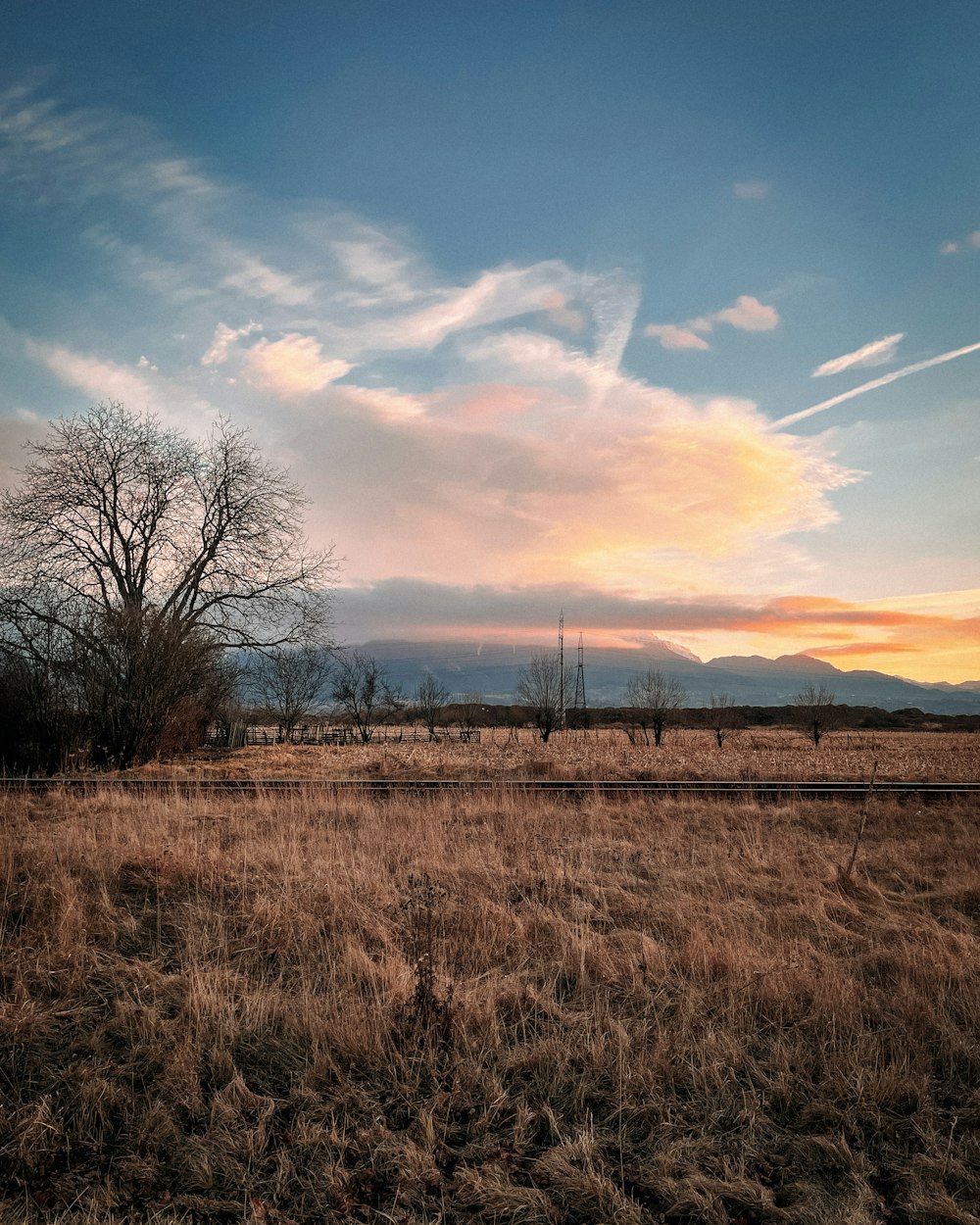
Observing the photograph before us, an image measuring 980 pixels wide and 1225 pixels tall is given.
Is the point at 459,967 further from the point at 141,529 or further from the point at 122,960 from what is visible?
the point at 141,529

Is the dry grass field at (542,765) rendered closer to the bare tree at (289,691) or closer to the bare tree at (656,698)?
the bare tree at (289,691)

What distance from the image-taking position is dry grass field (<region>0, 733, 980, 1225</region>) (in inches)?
131

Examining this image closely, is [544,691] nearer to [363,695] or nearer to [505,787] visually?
[363,695]

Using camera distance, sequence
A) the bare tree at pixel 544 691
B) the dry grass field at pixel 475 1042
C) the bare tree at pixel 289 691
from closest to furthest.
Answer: the dry grass field at pixel 475 1042 → the bare tree at pixel 289 691 → the bare tree at pixel 544 691

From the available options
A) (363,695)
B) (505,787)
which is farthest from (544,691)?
(505,787)

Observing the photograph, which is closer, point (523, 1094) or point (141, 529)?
point (523, 1094)

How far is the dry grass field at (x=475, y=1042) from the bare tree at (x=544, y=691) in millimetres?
36592

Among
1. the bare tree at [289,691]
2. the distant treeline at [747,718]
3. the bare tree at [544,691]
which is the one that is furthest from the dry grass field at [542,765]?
the distant treeline at [747,718]

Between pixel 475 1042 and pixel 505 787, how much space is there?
408 inches

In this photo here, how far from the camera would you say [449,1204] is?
10.7 feet

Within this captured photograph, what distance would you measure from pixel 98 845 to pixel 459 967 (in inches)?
A: 219

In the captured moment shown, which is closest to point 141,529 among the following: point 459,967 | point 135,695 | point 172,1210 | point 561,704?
point 135,695

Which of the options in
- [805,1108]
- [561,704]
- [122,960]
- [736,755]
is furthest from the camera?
[561,704]

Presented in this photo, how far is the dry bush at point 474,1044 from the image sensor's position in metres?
3.33
